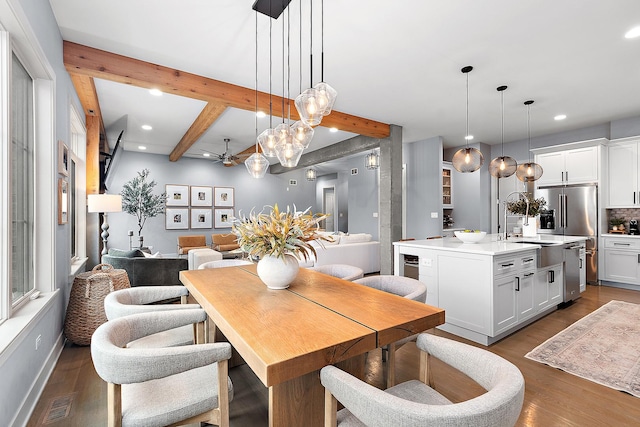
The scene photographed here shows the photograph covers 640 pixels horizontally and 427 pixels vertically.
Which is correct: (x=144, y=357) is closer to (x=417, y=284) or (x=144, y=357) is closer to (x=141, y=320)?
(x=141, y=320)

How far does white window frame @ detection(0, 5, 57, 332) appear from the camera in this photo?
1753mm

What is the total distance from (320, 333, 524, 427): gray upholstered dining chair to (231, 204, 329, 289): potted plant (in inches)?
35.1

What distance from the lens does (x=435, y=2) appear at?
233 cm

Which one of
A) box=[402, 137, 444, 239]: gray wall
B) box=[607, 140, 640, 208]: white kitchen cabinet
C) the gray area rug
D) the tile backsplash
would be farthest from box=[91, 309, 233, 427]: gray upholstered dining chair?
the tile backsplash

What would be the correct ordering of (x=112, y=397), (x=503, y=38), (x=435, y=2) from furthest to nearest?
1. (x=503, y=38)
2. (x=435, y=2)
3. (x=112, y=397)

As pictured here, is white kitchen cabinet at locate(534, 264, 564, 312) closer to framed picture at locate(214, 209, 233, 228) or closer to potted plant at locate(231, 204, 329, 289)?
potted plant at locate(231, 204, 329, 289)

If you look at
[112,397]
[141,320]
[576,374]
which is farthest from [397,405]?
[576,374]

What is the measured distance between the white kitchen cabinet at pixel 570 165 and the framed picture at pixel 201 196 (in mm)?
7815

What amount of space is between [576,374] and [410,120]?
405cm

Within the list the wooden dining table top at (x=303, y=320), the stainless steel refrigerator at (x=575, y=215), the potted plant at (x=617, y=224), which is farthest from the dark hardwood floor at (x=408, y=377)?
the potted plant at (x=617, y=224)

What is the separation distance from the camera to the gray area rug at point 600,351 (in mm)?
2322

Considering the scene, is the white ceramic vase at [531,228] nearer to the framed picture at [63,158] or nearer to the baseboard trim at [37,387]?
the baseboard trim at [37,387]

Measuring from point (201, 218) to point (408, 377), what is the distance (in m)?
7.49

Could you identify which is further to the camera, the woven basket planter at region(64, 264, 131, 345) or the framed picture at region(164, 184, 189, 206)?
the framed picture at region(164, 184, 189, 206)
